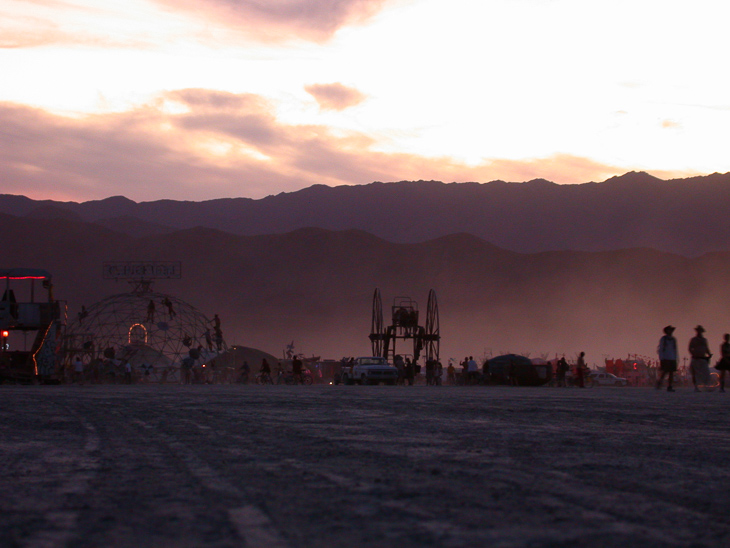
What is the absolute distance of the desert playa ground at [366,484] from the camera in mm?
4086

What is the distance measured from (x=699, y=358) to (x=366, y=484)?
19.6 meters

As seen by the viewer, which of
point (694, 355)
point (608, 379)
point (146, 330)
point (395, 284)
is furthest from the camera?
point (395, 284)

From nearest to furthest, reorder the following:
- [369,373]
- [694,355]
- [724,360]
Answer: [724,360] < [694,355] < [369,373]

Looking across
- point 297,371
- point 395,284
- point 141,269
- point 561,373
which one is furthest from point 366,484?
point 395,284

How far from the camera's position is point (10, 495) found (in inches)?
212

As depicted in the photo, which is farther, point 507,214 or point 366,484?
point 507,214

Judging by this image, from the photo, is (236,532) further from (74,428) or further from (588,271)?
(588,271)

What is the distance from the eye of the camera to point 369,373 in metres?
41.2

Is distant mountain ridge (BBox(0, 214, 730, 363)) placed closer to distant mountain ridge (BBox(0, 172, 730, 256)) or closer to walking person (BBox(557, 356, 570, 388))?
distant mountain ridge (BBox(0, 172, 730, 256))

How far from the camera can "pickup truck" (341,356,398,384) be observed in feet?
135

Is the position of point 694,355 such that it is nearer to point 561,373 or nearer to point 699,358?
point 699,358

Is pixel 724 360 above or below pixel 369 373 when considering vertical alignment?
above

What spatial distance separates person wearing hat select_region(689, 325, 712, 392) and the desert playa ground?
12.3m

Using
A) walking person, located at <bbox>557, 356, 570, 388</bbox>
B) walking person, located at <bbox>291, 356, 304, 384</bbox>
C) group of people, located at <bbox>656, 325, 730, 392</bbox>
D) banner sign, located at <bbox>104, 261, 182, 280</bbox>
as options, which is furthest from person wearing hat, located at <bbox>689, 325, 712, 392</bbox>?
banner sign, located at <bbox>104, 261, 182, 280</bbox>
